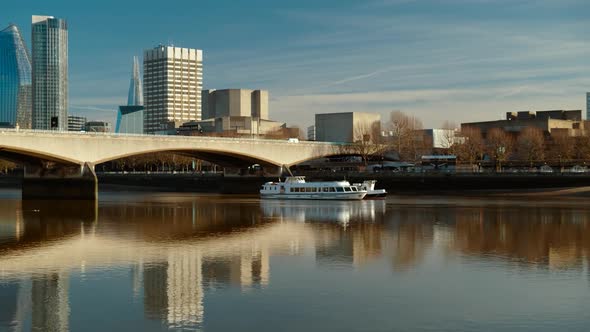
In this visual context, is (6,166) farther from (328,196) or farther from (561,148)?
(561,148)

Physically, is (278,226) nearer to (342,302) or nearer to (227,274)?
(227,274)

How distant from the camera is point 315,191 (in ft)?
225

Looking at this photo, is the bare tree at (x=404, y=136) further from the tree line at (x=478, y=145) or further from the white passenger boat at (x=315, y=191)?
the white passenger boat at (x=315, y=191)

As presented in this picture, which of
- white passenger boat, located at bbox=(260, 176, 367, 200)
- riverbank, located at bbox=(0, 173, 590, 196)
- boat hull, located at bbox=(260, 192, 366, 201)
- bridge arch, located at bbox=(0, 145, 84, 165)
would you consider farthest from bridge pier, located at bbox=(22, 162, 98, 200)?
riverbank, located at bbox=(0, 173, 590, 196)

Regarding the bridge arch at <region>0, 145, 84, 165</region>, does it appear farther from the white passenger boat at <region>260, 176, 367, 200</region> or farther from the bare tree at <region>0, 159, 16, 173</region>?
the bare tree at <region>0, 159, 16, 173</region>

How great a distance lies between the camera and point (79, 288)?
71.6ft

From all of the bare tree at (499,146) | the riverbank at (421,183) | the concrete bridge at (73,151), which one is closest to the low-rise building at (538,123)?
the bare tree at (499,146)

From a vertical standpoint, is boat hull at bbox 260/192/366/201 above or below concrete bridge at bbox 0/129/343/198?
below

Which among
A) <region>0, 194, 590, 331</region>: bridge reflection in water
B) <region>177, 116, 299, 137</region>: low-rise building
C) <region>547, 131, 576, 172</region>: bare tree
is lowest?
<region>0, 194, 590, 331</region>: bridge reflection in water

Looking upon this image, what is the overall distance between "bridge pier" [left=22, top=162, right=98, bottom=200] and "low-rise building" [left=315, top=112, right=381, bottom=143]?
6946 centimetres

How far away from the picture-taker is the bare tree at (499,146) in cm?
10175

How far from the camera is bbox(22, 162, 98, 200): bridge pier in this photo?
2665 inches

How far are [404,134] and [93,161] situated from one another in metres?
58.3

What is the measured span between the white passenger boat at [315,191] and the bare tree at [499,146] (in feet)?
120
